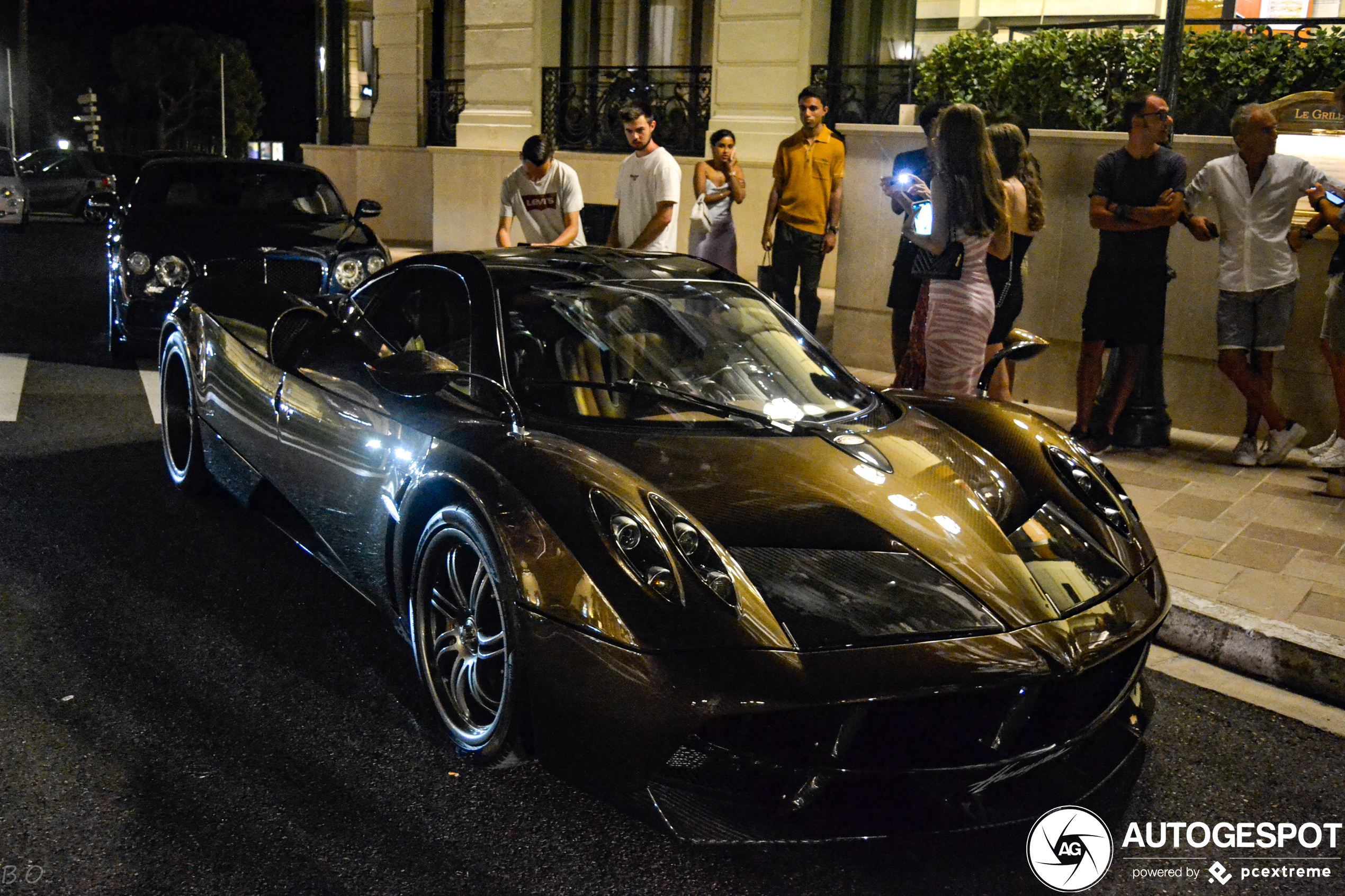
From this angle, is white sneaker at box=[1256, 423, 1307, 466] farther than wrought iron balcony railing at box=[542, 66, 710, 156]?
No

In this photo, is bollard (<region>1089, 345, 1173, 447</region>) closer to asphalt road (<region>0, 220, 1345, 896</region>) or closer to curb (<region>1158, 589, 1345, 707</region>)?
curb (<region>1158, 589, 1345, 707</region>)

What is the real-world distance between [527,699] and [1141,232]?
16.8 feet

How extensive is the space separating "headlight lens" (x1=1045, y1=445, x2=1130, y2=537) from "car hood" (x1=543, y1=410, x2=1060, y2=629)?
0.20 m

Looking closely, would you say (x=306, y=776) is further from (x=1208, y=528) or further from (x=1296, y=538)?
(x=1296, y=538)

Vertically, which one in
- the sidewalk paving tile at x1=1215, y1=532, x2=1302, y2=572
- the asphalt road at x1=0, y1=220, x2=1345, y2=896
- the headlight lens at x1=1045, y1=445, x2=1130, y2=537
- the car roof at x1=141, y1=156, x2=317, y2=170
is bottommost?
the asphalt road at x1=0, y1=220, x2=1345, y2=896

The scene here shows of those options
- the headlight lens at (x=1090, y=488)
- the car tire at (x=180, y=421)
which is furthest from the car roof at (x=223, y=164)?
the headlight lens at (x=1090, y=488)

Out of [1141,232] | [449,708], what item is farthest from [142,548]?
[1141,232]

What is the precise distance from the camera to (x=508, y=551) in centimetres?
293

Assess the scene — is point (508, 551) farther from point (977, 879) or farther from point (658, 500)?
point (977, 879)

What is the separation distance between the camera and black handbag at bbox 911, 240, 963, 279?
213 inches

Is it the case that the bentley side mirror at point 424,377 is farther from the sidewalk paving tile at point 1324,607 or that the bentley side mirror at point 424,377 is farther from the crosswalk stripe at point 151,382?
the crosswalk stripe at point 151,382

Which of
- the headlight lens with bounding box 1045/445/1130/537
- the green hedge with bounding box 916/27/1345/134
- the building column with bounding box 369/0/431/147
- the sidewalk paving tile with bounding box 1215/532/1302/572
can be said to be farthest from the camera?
the building column with bounding box 369/0/431/147

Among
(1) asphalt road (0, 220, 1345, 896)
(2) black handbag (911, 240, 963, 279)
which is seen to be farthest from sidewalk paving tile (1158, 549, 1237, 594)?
(2) black handbag (911, 240, 963, 279)

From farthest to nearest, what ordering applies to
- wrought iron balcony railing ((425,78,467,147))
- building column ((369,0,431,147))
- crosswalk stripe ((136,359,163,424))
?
1. building column ((369,0,431,147))
2. wrought iron balcony railing ((425,78,467,147))
3. crosswalk stripe ((136,359,163,424))
